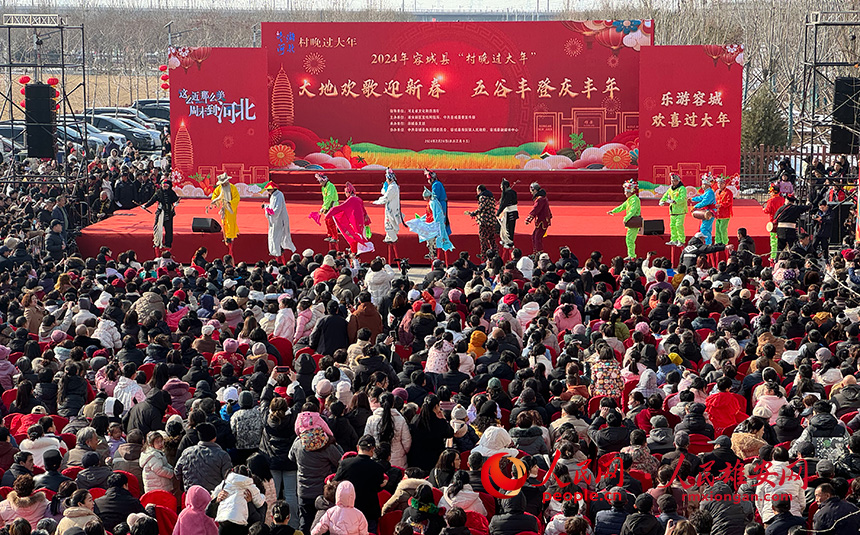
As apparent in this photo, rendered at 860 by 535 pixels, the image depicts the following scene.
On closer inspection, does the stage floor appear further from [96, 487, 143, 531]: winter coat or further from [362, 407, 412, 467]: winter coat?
[96, 487, 143, 531]: winter coat

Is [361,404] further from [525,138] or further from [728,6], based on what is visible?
[728,6]

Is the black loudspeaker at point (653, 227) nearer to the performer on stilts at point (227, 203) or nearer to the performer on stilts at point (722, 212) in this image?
the performer on stilts at point (722, 212)

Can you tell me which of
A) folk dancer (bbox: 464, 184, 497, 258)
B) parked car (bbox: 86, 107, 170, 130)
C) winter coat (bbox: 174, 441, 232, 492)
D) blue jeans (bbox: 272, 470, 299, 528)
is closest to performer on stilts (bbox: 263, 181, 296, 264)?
folk dancer (bbox: 464, 184, 497, 258)

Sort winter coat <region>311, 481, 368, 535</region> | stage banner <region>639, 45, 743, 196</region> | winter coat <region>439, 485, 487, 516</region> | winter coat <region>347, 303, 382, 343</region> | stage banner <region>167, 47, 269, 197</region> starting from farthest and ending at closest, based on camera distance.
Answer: stage banner <region>167, 47, 269, 197</region> → stage banner <region>639, 45, 743, 196</region> → winter coat <region>347, 303, 382, 343</region> → winter coat <region>439, 485, 487, 516</region> → winter coat <region>311, 481, 368, 535</region>

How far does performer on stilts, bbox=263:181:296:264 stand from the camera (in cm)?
1648

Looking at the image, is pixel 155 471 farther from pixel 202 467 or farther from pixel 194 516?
pixel 194 516

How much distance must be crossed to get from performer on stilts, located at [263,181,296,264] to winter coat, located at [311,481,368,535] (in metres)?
10.7

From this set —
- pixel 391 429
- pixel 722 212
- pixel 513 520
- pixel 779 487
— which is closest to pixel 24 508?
pixel 391 429

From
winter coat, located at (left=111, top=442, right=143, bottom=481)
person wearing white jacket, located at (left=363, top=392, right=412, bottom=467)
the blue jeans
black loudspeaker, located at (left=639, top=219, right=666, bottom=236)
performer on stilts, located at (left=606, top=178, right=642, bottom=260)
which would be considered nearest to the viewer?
winter coat, located at (left=111, top=442, right=143, bottom=481)

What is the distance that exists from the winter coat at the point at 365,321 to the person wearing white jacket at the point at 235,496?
4.28m

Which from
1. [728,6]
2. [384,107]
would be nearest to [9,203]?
[384,107]

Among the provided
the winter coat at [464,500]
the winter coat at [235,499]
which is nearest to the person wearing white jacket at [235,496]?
the winter coat at [235,499]

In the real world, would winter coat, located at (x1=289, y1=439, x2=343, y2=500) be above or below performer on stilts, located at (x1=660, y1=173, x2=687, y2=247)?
below

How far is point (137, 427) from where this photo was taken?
782 centimetres
